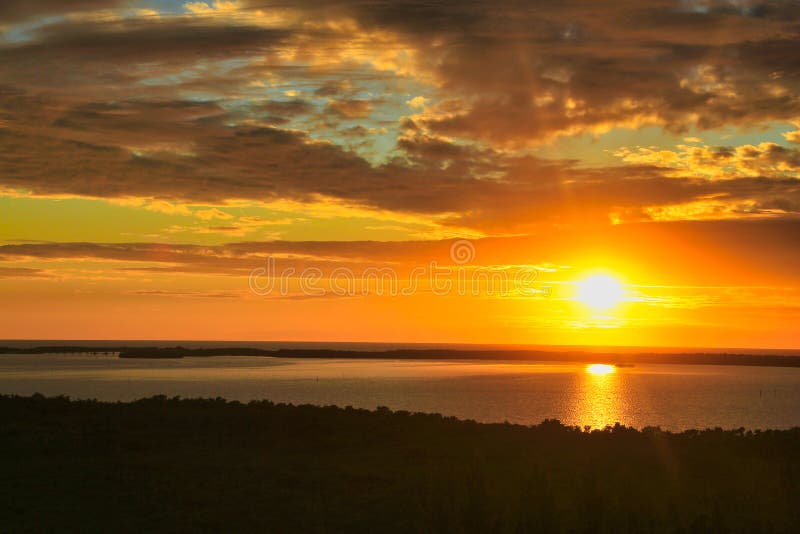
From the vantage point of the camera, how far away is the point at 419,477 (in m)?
16.8

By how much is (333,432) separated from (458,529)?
41.1 feet

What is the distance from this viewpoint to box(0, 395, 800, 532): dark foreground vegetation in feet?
38.5

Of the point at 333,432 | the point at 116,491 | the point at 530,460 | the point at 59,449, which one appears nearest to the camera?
the point at 116,491

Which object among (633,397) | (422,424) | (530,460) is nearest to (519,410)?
(633,397)

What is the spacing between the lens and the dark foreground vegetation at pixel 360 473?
11734 millimetres

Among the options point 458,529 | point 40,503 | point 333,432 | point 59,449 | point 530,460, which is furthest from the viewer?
point 333,432

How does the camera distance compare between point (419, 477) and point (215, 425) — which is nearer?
point (419, 477)

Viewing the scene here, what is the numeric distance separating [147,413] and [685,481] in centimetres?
1661

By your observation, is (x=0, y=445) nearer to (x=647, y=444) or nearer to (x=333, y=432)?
(x=333, y=432)

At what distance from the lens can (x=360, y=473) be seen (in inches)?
695

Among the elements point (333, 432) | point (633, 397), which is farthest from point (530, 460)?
point (633, 397)

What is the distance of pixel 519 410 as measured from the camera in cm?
6012

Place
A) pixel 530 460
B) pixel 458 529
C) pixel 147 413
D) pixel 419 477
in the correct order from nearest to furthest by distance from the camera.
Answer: pixel 458 529, pixel 419 477, pixel 530 460, pixel 147 413

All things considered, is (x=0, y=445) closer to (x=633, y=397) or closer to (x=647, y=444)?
(x=647, y=444)
